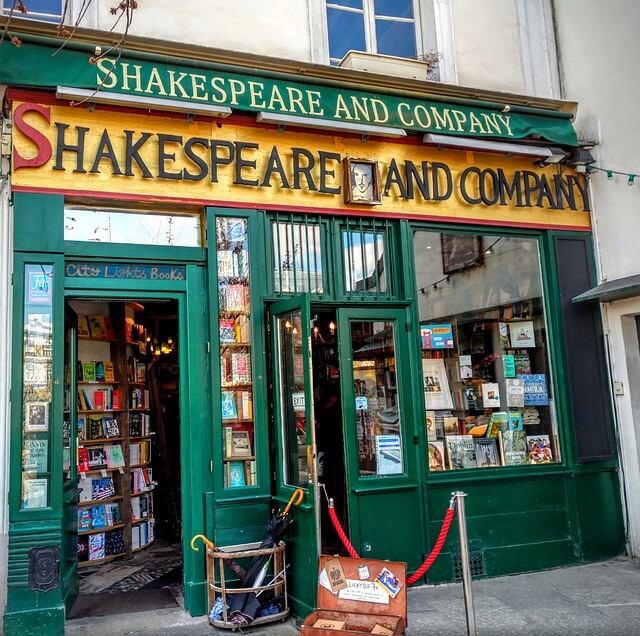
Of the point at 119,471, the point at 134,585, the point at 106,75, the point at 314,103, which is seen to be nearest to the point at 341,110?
the point at 314,103

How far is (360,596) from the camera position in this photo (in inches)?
199

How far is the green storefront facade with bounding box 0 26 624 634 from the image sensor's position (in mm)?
5887

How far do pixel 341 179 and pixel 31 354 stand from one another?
3428 mm

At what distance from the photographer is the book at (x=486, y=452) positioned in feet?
24.2

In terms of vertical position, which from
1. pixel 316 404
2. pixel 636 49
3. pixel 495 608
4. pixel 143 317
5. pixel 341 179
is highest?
pixel 636 49

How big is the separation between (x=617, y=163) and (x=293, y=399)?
468cm

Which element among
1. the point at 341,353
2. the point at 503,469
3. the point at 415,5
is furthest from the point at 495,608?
the point at 415,5

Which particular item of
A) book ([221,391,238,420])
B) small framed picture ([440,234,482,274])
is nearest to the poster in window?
small framed picture ([440,234,482,274])

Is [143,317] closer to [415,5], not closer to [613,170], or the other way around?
[415,5]

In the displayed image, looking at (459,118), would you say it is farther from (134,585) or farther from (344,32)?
(134,585)

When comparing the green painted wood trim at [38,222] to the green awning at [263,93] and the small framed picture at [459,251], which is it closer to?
the green awning at [263,93]

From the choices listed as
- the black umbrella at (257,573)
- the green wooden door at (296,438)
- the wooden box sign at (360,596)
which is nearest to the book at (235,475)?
the green wooden door at (296,438)

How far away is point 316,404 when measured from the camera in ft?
29.8

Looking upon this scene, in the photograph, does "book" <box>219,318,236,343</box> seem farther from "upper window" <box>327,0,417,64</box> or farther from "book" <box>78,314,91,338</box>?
"upper window" <box>327,0,417,64</box>
